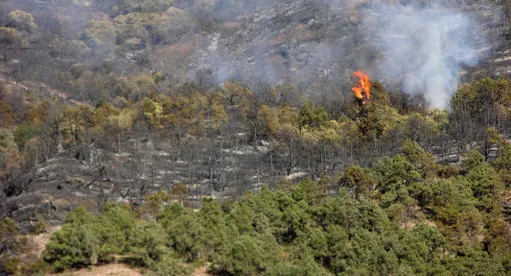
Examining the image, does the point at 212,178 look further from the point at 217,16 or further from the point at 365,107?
the point at 217,16

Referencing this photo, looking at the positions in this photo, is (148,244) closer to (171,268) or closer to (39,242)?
(171,268)

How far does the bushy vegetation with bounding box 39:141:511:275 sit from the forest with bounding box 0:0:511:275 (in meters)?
0.15

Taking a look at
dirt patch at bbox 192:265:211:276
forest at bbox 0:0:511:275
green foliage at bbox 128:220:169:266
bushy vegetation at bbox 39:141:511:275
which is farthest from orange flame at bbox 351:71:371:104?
green foliage at bbox 128:220:169:266

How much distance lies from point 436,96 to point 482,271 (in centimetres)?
6035

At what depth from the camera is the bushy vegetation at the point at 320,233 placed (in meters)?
46.8

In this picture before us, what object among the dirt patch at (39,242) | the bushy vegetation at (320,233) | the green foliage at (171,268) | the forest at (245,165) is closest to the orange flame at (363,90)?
the forest at (245,165)

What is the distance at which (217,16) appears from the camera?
181250 mm

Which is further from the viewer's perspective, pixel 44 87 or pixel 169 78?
pixel 169 78

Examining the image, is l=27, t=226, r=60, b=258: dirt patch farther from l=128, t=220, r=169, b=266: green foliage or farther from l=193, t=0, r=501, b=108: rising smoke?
l=193, t=0, r=501, b=108: rising smoke

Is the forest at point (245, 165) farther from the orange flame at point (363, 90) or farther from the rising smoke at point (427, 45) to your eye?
the rising smoke at point (427, 45)

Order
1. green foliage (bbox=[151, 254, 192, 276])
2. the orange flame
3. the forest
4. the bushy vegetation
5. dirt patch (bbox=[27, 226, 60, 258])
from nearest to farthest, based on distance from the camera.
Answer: green foliage (bbox=[151, 254, 192, 276]), dirt patch (bbox=[27, 226, 60, 258]), the bushy vegetation, the forest, the orange flame

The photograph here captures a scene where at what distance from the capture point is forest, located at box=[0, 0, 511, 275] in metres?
48.9

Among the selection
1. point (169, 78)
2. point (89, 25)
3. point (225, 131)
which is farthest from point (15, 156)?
point (89, 25)

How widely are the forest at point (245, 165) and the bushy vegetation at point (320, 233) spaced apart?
15 cm
